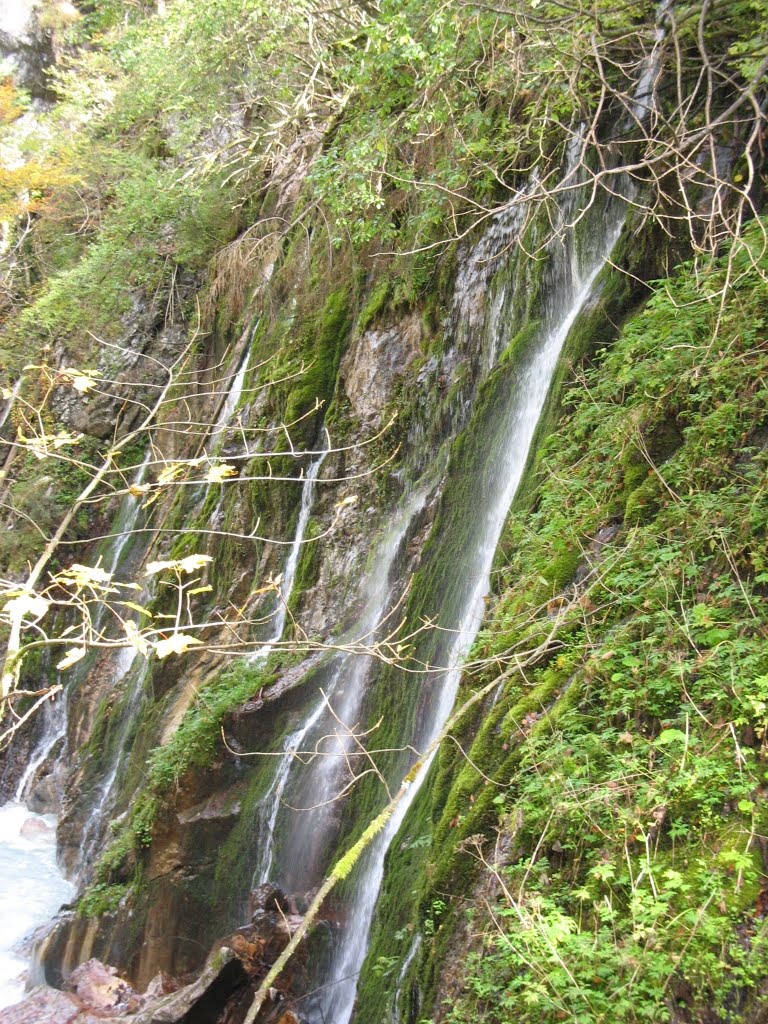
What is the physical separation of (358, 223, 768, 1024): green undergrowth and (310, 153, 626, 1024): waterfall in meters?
0.46

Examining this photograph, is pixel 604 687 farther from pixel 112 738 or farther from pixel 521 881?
pixel 112 738

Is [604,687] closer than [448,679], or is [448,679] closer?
[604,687]

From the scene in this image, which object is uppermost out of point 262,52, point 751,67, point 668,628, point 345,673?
point 262,52

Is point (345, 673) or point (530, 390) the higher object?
point (530, 390)

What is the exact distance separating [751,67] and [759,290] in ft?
5.09

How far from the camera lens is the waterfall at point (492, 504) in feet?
16.4

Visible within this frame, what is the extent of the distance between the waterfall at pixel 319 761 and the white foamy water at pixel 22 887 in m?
2.99

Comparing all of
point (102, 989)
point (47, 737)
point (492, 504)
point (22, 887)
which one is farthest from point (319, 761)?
point (47, 737)

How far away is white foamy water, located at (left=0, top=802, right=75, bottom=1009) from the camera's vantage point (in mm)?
7543

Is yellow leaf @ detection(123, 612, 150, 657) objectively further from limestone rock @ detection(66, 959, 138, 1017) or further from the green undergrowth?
limestone rock @ detection(66, 959, 138, 1017)

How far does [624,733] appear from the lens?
10.7 feet

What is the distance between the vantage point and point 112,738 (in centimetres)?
998

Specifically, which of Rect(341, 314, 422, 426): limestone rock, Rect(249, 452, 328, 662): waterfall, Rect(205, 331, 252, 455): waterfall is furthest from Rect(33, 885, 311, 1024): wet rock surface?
Rect(205, 331, 252, 455): waterfall

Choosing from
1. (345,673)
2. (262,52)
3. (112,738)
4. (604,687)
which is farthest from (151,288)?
→ (604,687)
